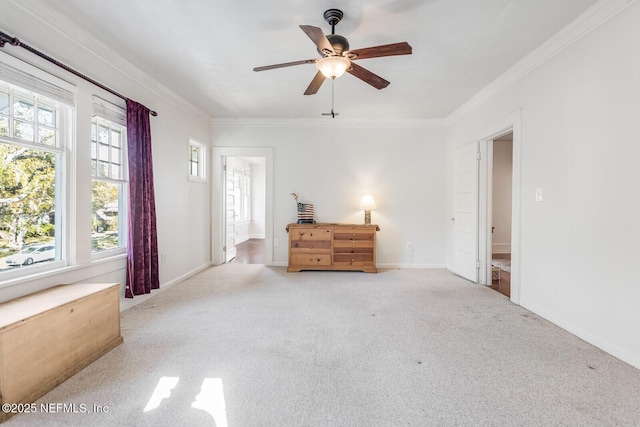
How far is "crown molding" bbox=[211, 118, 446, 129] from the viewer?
4.82 m

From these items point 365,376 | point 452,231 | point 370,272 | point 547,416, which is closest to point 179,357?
point 365,376

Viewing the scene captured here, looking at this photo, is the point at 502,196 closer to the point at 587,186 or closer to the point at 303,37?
the point at 587,186

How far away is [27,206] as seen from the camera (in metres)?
2.08

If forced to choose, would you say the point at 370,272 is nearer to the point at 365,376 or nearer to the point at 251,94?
the point at 365,376

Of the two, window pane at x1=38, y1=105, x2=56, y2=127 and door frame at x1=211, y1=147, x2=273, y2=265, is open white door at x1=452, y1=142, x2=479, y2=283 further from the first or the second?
window pane at x1=38, y1=105, x2=56, y2=127

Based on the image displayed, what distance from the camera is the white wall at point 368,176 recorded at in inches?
191

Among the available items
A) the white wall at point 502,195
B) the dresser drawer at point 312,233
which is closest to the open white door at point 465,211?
the white wall at point 502,195

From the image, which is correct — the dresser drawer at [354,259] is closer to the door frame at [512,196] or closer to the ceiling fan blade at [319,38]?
the door frame at [512,196]

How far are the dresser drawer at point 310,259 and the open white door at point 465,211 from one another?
6.65 ft

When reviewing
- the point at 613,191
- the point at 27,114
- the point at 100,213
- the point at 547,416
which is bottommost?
the point at 547,416

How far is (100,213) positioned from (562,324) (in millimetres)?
4397

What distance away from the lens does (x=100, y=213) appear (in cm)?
273

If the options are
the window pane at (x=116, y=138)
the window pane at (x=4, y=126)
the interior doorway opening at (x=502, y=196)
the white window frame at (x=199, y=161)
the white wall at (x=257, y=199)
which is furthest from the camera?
the white wall at (x=257, y=199)

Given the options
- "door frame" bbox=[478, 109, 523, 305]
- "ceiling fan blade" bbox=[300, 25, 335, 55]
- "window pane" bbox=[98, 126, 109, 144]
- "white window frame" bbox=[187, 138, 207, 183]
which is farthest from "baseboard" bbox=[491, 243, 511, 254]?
"window pane" bbox=[98, 126, 109, 144]
